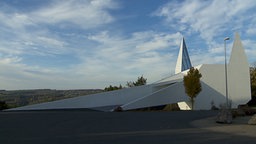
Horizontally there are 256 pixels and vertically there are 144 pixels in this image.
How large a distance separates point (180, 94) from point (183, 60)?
65.8 ft

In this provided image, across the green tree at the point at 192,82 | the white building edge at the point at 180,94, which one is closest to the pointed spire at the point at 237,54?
the white building edge at the point at 180,94

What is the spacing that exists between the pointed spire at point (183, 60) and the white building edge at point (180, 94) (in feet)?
45.0

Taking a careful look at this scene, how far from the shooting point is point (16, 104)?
144 feet

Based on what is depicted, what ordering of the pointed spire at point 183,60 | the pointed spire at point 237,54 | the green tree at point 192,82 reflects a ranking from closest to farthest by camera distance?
the green tree at point 192,82 < the pointed spire at point 237,54 < the pointed spire at point 183,60

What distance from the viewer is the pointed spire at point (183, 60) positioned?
202ft

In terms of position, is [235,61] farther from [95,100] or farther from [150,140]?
[150,140]

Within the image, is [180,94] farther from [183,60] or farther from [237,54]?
[183,60]

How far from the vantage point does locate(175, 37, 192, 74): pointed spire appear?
61688mm

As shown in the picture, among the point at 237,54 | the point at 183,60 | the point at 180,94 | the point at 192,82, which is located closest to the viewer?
the point at 192,82

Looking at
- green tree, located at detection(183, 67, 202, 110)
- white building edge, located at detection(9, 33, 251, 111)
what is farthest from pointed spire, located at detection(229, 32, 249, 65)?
green tree, located at detection(183, 67, 202, 110)

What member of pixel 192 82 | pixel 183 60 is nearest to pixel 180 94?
pixel 192 82

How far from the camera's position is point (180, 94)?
43219 mm

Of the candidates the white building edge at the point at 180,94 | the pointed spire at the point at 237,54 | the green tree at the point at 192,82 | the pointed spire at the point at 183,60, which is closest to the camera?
the green tree at the point at 192,82

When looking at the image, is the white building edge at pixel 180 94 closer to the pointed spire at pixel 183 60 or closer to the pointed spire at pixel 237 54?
the pointed spire at pixel 237 54
